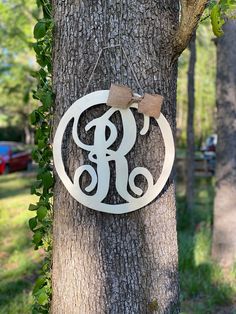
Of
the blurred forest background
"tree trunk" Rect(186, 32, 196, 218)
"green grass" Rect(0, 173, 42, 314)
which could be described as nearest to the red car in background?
the blurred forest background

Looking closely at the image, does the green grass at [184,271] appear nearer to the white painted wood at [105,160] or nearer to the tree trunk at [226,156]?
the tree trunk at [226,156]

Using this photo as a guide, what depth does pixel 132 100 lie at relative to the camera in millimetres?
2270

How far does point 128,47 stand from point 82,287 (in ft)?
3.89

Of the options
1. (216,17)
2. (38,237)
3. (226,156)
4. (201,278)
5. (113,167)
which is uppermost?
(216,17)

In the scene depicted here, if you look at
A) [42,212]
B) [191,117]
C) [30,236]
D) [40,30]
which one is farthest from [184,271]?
[191,117]

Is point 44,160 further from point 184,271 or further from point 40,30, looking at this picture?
point 184,271

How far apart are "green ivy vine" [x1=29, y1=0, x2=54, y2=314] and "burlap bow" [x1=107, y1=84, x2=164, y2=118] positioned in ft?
1.36

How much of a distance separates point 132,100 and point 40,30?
62 centimetres

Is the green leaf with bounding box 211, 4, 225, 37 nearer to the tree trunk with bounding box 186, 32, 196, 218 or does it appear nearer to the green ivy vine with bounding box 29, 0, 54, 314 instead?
the green ivy vine with bounding box 29, 0, 54, 314

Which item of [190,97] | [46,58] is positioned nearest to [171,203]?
[46,58]

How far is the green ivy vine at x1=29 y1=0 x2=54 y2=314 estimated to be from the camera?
100 inches

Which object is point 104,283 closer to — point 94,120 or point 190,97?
point 94,120

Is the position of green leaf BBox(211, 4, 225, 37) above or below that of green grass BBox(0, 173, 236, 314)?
above

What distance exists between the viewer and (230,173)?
6.50 metres
